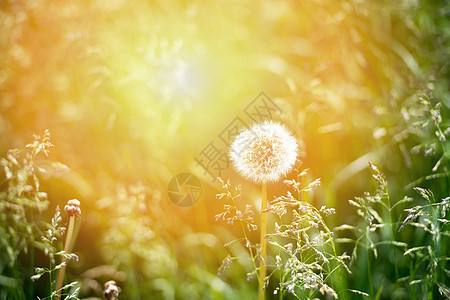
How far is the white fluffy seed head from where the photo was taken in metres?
1.27

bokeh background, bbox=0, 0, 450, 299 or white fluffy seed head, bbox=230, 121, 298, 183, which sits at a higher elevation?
bokeh background, bbox=0, 0, 450, 299

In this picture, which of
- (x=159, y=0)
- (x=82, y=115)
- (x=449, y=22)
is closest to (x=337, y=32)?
(x=449, y=22)

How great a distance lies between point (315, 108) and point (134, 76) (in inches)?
31.0

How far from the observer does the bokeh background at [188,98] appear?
75.1 inches

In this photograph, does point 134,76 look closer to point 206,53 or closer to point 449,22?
point 206,53

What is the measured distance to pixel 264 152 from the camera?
1301 mm

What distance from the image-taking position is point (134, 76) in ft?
5.97

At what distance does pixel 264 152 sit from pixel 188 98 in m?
0.97

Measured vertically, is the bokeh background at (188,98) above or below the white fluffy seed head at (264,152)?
above

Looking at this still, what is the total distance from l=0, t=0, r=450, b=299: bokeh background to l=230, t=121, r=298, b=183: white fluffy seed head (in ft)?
1.79

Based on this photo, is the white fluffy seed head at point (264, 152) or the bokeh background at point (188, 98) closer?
the white fluffy seed head at point (264, 152)

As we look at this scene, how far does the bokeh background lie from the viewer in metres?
1.91

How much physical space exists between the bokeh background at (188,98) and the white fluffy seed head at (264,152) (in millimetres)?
544

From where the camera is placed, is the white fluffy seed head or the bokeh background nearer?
the white fluffy seed head
